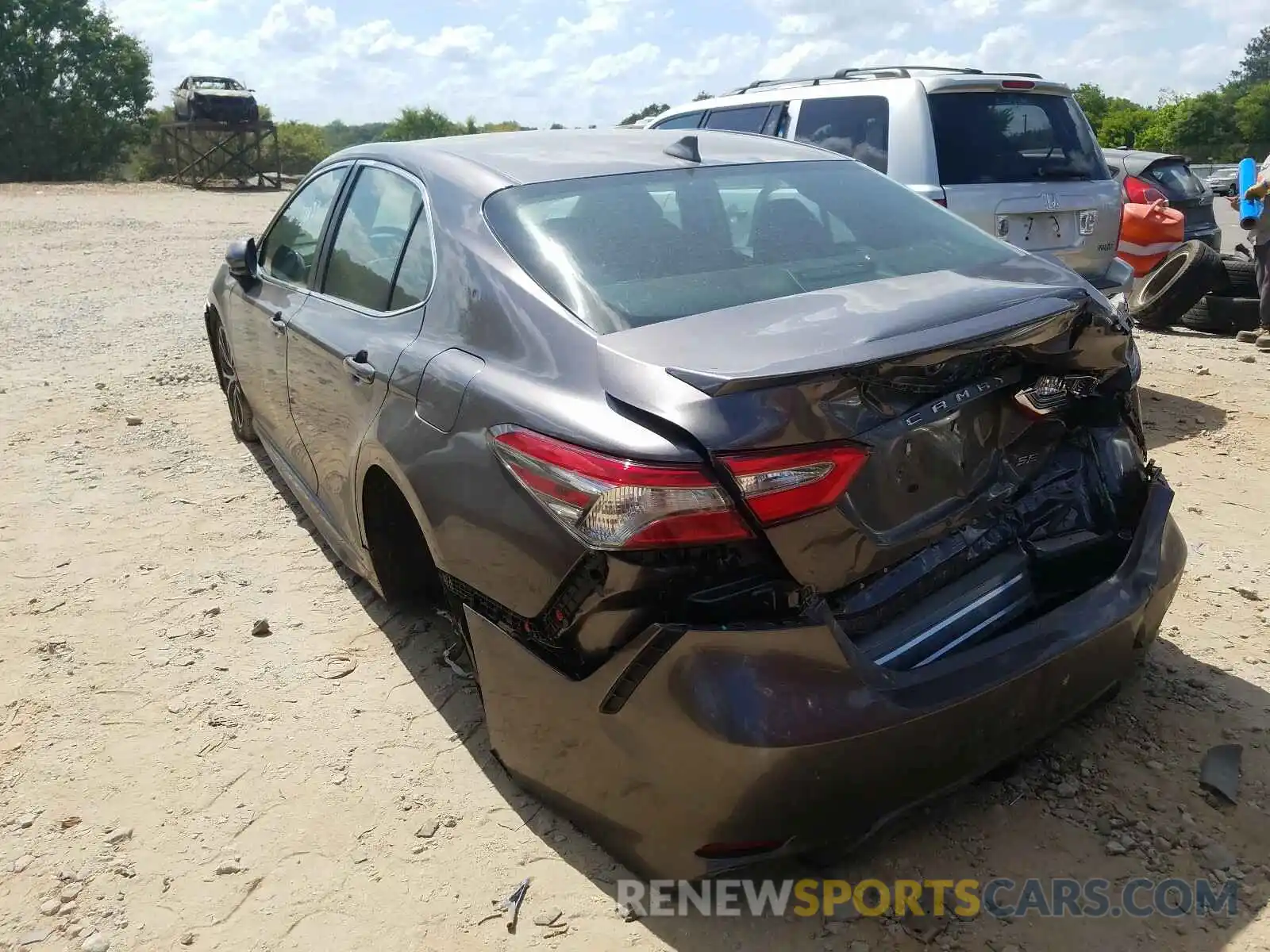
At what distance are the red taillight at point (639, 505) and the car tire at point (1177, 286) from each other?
6835mm

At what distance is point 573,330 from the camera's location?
2.28 meters

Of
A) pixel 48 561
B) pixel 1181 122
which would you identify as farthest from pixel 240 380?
pixel 1181 122

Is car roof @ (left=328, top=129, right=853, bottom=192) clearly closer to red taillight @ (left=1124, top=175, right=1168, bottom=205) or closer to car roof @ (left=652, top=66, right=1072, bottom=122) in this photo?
car roof @ (left=652, top=66, right=1072, bottom=122)

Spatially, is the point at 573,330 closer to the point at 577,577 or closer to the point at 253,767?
the point at 577,577

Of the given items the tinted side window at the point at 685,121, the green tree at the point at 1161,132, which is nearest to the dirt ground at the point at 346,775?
the tinted side window at the point at 685,121

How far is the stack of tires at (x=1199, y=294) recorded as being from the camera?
7.71m

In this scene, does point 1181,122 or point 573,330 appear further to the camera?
point 1181,122

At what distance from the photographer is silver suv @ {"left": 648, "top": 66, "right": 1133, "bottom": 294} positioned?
17.5 ft

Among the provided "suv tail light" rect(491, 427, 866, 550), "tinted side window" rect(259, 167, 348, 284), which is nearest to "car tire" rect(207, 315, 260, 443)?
"tinted side window" rect(259, 167, 348, 284)

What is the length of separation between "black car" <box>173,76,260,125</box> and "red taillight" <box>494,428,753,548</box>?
30837mm

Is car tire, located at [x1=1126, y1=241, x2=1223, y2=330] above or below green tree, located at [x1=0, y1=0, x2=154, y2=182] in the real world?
below

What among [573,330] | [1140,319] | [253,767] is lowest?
[253,767]

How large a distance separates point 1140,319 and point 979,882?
6925 millimetres

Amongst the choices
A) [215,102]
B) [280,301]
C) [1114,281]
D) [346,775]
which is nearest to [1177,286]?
[1114,281]
